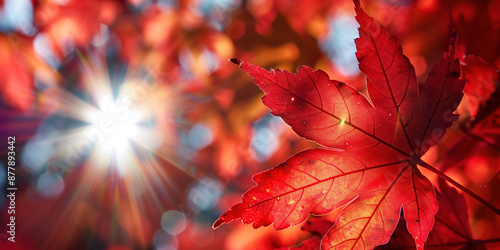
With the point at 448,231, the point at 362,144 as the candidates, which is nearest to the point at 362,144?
the point at 362,144

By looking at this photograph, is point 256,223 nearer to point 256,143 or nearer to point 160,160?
point 256,143

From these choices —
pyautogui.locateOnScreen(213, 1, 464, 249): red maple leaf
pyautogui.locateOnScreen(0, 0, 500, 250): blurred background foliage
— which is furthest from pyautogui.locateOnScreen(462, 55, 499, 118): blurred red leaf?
pyautogui.locateOnScreen(0, 0, 500, 250): blurred background foliage

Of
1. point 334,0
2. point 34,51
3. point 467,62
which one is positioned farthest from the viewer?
point 34,51

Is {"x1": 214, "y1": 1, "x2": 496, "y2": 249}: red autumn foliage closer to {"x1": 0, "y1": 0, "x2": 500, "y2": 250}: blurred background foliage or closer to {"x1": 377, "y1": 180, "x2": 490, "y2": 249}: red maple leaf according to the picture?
{"x1": 377, "y1": 180, "x2": 490, "y2": 249}: red maple leaf

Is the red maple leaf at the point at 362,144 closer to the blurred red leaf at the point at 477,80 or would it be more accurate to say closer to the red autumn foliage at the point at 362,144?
the red autumn foliage at the point at 362,144

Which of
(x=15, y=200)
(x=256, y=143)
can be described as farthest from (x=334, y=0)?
(x=15, y=200)

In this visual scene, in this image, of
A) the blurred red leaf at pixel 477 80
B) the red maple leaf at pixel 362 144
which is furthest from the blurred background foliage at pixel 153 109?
the red maple leaf at pixel 362 144

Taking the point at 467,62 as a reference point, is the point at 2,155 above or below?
above

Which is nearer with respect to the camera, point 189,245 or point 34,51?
point 189,245
